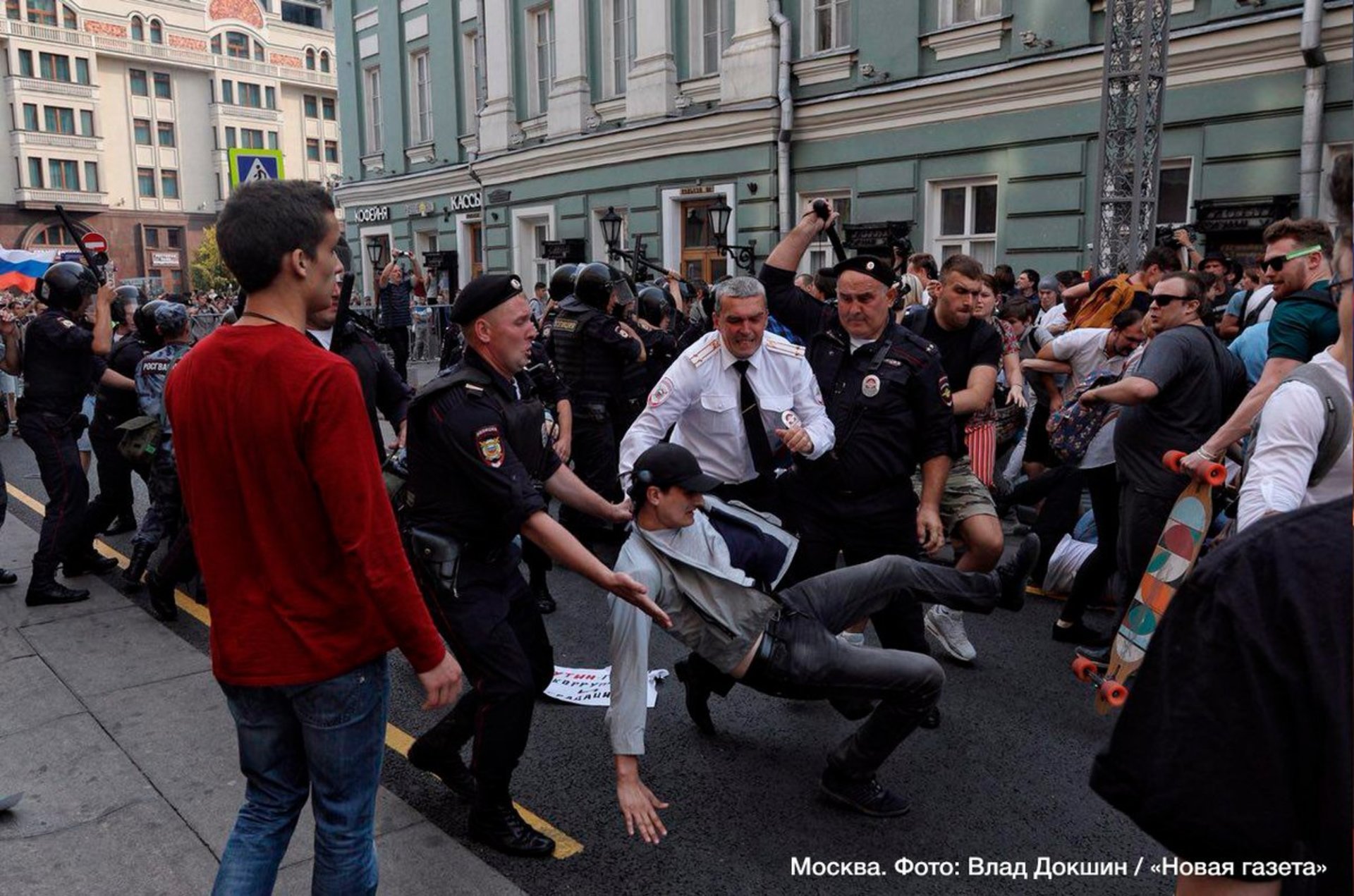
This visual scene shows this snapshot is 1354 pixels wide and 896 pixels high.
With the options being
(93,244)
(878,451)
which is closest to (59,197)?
(93,244)

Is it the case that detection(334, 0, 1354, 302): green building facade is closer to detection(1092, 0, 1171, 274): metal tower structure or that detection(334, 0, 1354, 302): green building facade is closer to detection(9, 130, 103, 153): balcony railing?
detection(1092, 0, 1171, 274): metal tower structure

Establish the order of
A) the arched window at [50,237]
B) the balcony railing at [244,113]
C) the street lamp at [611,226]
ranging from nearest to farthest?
the street lamp at [611,226] → the arched window at [50,237] → the balcony railing at [244,113]

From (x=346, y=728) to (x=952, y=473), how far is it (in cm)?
331

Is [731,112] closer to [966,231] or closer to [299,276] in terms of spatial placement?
[966,231]

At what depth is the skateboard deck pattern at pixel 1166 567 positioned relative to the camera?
418 cm

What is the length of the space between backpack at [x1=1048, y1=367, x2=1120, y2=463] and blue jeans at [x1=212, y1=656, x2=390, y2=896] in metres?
4.22

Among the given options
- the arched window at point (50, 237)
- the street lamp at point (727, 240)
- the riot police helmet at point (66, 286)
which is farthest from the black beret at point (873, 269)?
the arched window at point (50, 237)

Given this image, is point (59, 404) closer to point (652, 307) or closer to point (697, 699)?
point (652, 307)

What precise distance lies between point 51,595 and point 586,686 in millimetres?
3735

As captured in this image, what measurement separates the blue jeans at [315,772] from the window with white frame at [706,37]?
1691 cm

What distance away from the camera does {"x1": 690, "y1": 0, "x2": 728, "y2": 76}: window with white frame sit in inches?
701

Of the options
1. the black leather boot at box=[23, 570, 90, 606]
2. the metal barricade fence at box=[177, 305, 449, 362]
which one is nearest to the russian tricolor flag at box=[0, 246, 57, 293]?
the metal barricade fence at box=[177, 305, 449, 362]

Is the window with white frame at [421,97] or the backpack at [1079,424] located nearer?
the backpack at [1079,424]

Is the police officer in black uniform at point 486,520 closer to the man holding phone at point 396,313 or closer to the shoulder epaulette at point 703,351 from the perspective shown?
the shoulder epaulette at point 703,351
